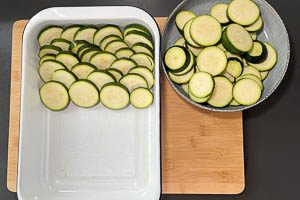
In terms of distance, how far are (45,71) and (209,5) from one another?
58cm

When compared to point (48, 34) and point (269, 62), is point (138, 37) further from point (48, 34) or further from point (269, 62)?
point (269, 62)

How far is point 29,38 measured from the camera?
1391mm

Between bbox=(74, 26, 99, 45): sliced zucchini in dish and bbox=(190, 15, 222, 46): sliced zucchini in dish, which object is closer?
bbox=(190, 15, 222, 46): sliced zucchini in dish

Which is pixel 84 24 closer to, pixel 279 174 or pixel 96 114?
pixel 96 114

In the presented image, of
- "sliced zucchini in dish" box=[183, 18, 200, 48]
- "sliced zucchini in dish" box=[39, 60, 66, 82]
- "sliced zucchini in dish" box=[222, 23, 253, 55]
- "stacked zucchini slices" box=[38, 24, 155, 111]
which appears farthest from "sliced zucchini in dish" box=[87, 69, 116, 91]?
"sliced zucchini in dish" box=[222, 23, 253, 55]

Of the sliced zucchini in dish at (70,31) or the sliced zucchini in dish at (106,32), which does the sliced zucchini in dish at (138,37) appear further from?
the sliced zucchini in dish at (70,31)

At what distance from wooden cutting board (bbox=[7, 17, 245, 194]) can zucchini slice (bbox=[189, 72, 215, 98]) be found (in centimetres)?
17

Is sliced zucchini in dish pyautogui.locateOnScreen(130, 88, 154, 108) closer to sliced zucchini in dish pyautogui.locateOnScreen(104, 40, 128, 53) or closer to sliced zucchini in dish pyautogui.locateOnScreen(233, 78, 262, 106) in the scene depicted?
sliced zucchini in dish pyautogui.locateOnScreen(104, 40, 128, 53)

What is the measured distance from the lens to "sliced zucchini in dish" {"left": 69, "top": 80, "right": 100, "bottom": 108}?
138 centimetres

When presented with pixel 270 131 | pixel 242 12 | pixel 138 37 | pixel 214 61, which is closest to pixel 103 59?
pixel 138 37

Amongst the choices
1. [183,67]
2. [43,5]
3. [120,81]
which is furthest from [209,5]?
[43,5]

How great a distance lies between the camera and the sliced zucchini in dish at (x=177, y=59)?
1.29 meters

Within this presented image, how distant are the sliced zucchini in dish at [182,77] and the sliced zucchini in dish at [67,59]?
1.05 ft

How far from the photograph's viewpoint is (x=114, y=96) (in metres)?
1.38
